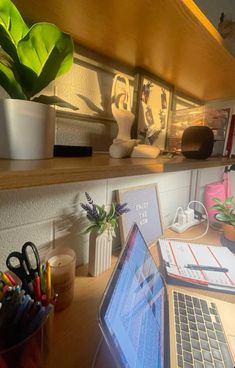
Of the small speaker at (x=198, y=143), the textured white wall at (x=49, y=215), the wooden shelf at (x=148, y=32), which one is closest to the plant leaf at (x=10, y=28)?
the wooden shelf at (x=148, y=32)

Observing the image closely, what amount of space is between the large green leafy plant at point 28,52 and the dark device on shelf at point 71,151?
0.14 metres

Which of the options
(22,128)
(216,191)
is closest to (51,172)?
(22,128)

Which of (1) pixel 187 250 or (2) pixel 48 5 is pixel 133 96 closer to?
(2) pixel 48 5

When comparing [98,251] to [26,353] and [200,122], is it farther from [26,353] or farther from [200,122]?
[200,122]

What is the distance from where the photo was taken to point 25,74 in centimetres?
38

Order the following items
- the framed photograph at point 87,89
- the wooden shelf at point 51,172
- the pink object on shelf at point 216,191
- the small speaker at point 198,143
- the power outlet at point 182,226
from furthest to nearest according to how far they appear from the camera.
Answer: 1. the pink object on shelf at point 216,191
2. the power outlet at point 182,226
3. the small speaker at point 198,143
4. the framed photograph at point 87,89
5. the wooden shelf at point 51,172

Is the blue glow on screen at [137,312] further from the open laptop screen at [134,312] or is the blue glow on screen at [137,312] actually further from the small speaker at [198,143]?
the small speaker at [198,143]

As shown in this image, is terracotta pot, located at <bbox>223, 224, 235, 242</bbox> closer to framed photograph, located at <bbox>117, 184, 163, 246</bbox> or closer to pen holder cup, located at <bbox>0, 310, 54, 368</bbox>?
framed photograph, located at <bbox>117, 184, 163, 246</bbox>

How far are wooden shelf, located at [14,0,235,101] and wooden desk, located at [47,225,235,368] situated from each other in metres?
0.75

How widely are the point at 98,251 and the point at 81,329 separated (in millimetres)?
227

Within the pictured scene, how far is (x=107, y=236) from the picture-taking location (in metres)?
0.72

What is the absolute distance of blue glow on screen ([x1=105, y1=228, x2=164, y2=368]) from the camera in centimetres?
34

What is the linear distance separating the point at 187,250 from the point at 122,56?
0.82 metres

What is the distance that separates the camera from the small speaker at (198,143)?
815mm
